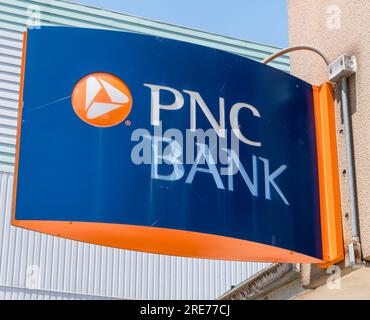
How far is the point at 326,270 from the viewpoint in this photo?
728 centimetres

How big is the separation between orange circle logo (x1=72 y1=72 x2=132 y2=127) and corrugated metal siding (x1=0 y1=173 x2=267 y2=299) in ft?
55.8

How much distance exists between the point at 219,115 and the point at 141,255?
1776cm

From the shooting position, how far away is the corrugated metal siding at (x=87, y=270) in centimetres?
2283

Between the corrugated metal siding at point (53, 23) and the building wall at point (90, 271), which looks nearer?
the building wall at point (90, 271)

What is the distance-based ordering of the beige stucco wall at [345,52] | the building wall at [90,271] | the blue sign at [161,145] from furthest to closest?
the building wall at [90,271], the beige stucco wall at [345,52], the blue sign at [161,145]

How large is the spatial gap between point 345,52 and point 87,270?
17.0 metres

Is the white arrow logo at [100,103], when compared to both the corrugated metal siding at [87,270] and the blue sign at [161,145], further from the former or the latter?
the corrugated metal siding at [87,270]

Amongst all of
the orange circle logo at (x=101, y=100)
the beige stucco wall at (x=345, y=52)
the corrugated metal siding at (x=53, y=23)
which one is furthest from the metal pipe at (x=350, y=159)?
the corrugated metal siding at (x=53, y=23)

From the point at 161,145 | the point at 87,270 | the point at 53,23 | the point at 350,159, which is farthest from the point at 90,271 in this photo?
the point at 161,145

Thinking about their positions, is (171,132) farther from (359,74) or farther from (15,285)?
(15,285)

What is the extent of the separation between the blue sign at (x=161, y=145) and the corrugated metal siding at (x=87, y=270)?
16.9 metres

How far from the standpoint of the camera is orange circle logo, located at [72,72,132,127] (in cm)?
636

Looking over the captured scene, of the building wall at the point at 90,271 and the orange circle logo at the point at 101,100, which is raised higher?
the building wall at the point at 90,271

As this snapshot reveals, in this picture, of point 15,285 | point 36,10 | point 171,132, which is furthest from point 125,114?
point 36,10
